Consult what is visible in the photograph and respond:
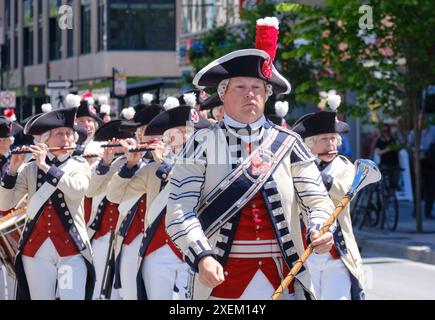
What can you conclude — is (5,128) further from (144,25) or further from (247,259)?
(144,25)

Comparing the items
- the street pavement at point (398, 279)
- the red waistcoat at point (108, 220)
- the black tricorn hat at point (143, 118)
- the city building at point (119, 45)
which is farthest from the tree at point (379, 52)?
the city building at point (119, 45)

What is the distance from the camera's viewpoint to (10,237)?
10953 mm

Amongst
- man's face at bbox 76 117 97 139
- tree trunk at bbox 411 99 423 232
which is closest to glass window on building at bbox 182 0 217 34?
tree trunk at bbox 411 99 423 232

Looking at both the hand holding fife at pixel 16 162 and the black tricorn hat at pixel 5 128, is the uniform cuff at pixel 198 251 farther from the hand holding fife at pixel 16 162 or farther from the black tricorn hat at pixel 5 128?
the black tricorn hat at pixel 5 128

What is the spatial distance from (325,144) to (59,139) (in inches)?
80.7

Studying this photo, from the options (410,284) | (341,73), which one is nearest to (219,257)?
(410,284)

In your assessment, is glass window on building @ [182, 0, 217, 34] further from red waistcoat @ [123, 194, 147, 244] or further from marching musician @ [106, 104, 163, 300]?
red waistcoat @ [123, 194, 147, 244]

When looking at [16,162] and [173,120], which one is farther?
[173,120]

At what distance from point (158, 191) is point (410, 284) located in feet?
18.4

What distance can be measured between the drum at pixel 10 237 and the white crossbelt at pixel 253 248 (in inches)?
170

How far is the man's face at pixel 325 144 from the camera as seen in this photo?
10328 mm

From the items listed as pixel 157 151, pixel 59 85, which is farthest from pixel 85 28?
pixel 157 151

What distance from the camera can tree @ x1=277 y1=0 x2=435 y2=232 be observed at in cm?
2048
